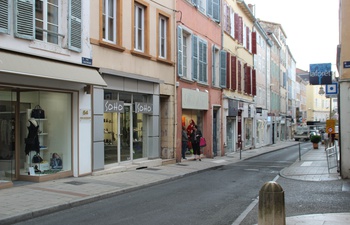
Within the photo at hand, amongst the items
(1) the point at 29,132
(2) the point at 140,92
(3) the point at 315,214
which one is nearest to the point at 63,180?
(1) the point at 29,132

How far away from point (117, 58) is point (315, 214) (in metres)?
8.22

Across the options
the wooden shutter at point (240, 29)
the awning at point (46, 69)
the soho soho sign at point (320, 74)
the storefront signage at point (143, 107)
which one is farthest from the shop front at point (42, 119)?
the wooden shutter at point (240, 29)

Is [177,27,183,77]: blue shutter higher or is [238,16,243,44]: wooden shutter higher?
[238,16,243,44]: wooden shutter

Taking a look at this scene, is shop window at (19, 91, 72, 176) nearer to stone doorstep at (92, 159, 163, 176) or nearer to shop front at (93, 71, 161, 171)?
shop front at (93, 71, 161, 171)

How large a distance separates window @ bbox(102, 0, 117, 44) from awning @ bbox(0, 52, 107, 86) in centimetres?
162

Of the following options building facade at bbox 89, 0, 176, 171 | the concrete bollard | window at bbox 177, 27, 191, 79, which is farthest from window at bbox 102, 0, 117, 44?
the concrete bollard

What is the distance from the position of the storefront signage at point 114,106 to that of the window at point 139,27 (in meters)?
2.37

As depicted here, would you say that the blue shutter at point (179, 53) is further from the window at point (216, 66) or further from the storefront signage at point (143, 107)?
the window at point (216, 66)

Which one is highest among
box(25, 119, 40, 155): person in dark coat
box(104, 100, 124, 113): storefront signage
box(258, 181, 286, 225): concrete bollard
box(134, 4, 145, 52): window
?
box(134, 4, 145, 52): window

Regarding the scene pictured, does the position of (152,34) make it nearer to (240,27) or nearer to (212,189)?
(212,189)

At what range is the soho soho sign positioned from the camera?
646 inches

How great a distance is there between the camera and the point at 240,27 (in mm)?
28125

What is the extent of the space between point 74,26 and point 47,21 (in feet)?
2.83

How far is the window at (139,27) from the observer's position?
47.1ft
